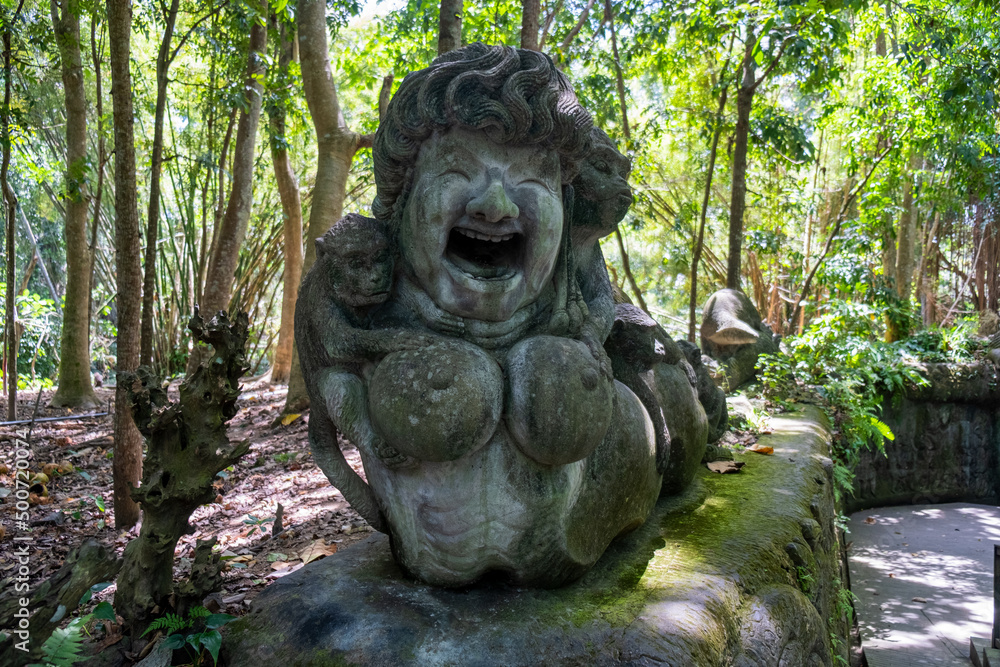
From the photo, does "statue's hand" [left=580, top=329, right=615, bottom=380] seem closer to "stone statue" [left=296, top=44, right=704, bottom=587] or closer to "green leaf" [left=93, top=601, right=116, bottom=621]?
"stone statue" [left=296, top=44, right=704, bottom=587]

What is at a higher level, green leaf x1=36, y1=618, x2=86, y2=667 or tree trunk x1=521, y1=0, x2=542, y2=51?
tree trunk x1=521, y1=0, x2=542, y2=51

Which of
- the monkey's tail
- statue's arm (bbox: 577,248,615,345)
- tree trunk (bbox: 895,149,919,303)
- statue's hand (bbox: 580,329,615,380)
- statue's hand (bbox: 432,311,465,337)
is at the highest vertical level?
tree trunk (bbox: 895,149,919,303)

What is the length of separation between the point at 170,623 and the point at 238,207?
458cm

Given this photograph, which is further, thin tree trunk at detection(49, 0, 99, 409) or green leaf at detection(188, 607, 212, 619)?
thin tree trunk at detection(49, 0, 99, 409)

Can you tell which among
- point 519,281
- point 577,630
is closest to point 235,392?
point 519,281

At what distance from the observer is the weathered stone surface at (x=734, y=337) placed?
6.15 meters

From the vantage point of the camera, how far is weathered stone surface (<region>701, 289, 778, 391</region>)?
6154mm

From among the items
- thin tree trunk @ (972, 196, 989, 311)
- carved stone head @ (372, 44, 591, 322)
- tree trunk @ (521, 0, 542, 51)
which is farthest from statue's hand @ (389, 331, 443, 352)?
thin tree trunk @ (972, 196, 989, 311)

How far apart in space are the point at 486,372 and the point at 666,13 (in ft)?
20.0

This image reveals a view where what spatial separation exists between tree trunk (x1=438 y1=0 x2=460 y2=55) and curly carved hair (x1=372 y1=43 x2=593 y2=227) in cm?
204

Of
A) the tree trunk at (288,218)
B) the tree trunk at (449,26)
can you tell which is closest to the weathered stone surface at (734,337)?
the tree trunk at (449,26)

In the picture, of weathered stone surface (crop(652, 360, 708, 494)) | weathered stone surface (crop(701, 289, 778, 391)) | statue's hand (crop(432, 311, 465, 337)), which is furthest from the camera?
weathered stone surface (crop(701, 289, 778, 391))

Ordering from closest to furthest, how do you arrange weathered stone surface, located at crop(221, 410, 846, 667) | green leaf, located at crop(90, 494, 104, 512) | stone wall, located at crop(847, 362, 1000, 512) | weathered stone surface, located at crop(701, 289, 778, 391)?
weathered stone surface, located at crop(221, 410, 846, 667)
green leaf, located at crop(90, 494, 104, 512)
weathered stone surface, located at crop(701, 289, 778, 391)
stone wall, located at crop(847, 362, 1000, 512)

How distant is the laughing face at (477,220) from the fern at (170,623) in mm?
1044
